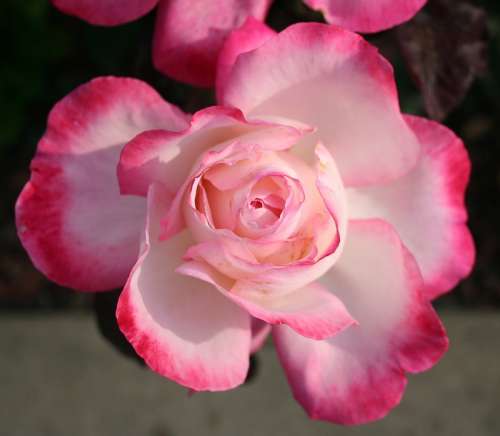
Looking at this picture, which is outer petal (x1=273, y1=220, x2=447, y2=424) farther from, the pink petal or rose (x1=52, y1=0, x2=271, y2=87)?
rose (x1=52, y1=0, x2=271, y2=87)

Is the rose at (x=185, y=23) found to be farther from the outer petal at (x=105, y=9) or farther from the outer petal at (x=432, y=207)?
the outer petal at (x=432, y=207)

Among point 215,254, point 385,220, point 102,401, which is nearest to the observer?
point 215,254

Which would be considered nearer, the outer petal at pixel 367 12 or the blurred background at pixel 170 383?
the outer petal at pixel 367 12

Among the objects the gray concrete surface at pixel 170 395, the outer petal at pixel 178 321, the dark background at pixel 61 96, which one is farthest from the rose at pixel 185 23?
the gray concrete surface at pixel 170 395

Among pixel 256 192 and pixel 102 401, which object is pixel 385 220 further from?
pixel 102 401

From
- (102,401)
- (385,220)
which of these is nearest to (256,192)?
(385,220)

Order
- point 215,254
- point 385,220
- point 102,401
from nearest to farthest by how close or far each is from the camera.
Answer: point 215,254, point 385,220, point 102,401
